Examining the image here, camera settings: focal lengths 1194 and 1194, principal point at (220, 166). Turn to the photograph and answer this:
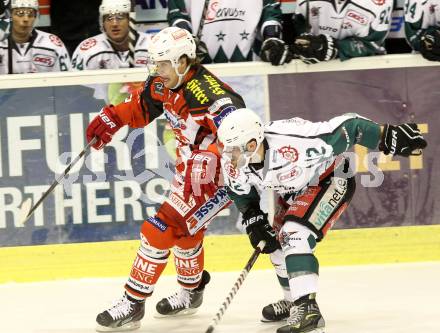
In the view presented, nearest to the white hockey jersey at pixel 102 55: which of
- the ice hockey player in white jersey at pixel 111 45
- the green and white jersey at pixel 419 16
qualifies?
the ice hockey player in white jersey at pixel 111 45

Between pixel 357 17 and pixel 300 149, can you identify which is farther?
pixel 357 17

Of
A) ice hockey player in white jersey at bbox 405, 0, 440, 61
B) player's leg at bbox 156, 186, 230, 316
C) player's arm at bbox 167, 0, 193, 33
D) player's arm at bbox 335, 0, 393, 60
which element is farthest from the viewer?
player's arm at bbox 167, 0, 193, 33

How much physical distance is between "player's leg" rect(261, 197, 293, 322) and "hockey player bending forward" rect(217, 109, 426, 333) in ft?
0.60

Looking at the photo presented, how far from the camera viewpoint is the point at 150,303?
21.7 feet

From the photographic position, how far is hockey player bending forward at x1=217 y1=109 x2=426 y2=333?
17.6 feet

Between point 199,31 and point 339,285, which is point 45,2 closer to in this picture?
point 199,31

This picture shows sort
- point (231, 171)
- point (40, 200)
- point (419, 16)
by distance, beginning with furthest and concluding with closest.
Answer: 1. point (419, 16)
2. point (40, 200)
3. point (231, 171)

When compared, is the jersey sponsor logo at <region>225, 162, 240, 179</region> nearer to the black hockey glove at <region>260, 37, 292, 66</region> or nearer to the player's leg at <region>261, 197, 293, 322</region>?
the player's leg at <region>261, 197, 293, 322</region>

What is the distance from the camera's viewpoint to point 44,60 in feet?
24.8

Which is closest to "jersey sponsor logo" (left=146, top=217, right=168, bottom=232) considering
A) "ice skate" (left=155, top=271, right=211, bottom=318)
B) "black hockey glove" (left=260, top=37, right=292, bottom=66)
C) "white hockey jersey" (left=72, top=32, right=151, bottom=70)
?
"ice skate" (left=155, top=271, right=211, bottom=318)

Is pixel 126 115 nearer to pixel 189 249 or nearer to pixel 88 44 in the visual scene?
pixel 189 249

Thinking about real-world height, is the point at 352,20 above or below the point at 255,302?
above

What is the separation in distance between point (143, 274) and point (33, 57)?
2.23 meters

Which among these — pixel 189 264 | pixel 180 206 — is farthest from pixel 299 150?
pixel 189 264
